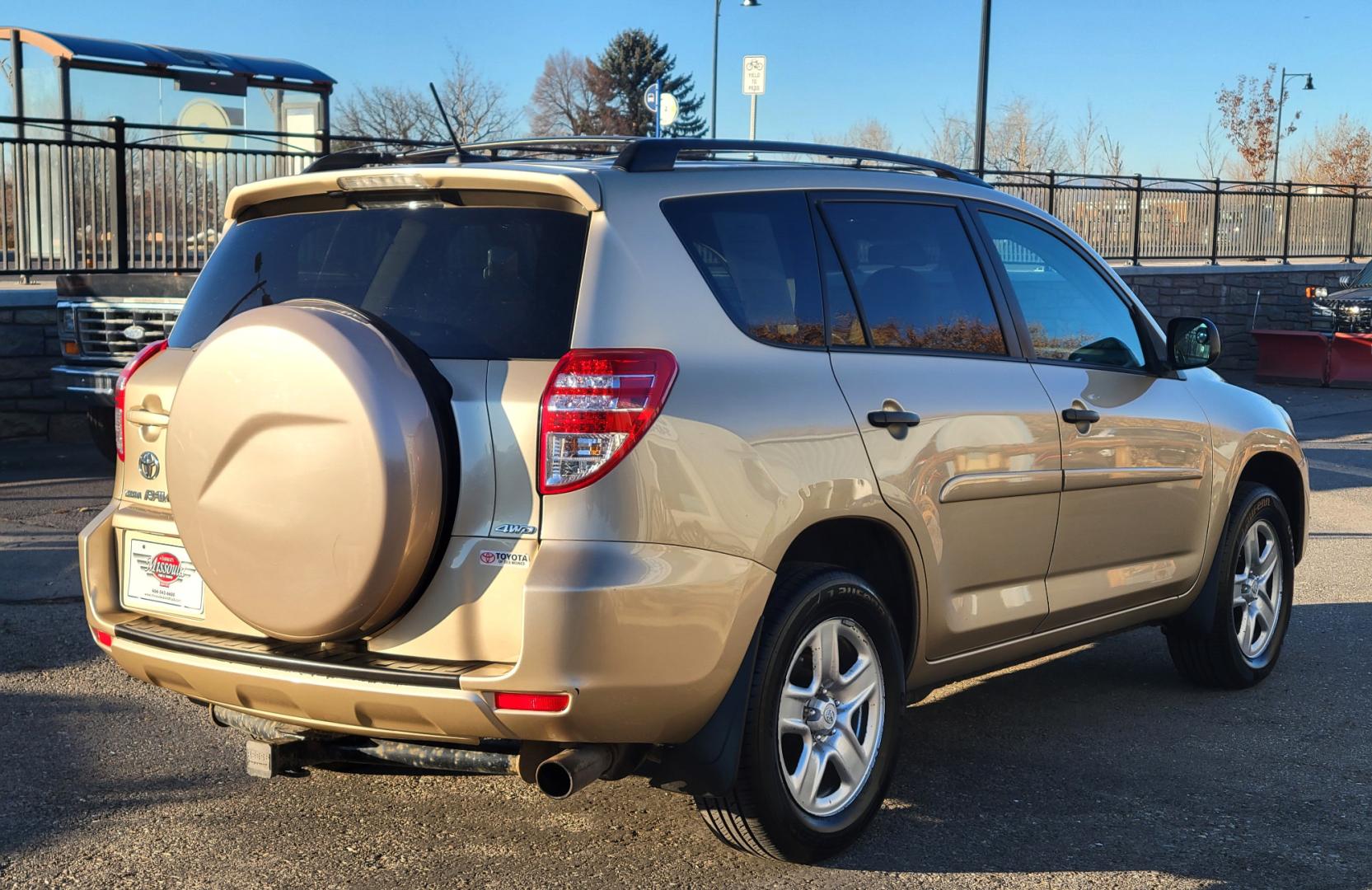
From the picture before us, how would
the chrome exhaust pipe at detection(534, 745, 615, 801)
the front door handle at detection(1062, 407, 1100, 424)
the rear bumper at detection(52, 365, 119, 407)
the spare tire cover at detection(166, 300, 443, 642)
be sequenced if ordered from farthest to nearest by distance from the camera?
the rear bumper at detection(52, 365, 119, 407)
the front door handle at detection(1062, 407, 1100, 424)
the chrome exhaust pipe at detection(534, 745, 615, 801)
the spare tire cover at detection(166, 300, 443, 642)

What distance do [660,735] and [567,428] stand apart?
777mm

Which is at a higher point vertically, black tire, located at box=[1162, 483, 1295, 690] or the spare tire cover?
the spare tire cover

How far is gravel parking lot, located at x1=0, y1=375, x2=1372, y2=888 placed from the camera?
3.93m

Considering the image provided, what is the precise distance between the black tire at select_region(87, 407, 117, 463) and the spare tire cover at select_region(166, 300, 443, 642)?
669 centimetres

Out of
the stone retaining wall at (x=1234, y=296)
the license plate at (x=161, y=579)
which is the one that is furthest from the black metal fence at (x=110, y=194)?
the stone retaining wall at (x=1234, y=296)

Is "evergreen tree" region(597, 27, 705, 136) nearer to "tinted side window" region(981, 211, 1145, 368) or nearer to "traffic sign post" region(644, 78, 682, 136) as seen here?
"traffic sign post" region(644, 78, 682, 136)

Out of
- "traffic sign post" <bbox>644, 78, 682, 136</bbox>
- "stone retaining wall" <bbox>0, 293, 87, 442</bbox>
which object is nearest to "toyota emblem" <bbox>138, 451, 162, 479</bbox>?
"stone retaining wall" <bbox>0, 293, 87, 442</bbox>

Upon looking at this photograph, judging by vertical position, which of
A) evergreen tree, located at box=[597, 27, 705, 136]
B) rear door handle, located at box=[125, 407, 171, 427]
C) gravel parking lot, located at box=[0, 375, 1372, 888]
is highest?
evergreen tree, located at box=[597, 27, 705, 136]

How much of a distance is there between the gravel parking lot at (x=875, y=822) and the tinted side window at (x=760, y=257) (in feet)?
4.78

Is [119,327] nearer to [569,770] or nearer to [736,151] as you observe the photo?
[736,151]

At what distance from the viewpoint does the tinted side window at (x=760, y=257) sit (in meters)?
3.82

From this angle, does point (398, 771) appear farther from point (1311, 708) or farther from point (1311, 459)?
point (1311, 459)

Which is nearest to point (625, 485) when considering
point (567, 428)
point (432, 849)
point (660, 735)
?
point (567, 428)

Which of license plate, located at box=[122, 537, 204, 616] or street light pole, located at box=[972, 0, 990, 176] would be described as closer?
license plate, located at box=[122, 537, 204, 616]
